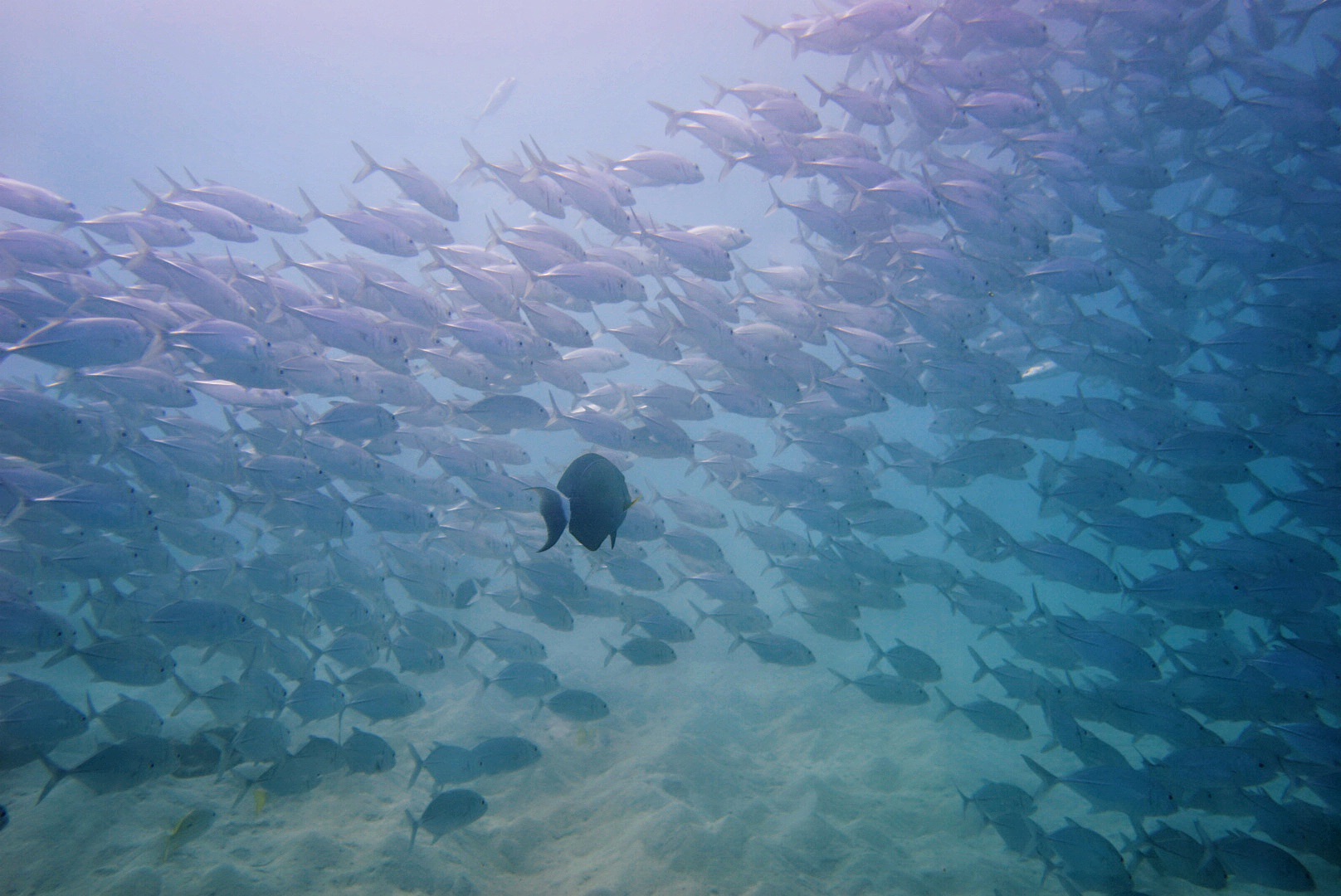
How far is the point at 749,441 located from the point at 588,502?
Result: 422 centimetres

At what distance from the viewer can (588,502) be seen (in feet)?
7.07

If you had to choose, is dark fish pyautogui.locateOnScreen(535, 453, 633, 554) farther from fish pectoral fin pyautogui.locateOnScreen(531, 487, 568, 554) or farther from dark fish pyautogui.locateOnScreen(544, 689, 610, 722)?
dark fish pyautogui.locateOnScreen(544, 689, 610, 722)

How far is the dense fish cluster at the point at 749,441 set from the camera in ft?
14.5

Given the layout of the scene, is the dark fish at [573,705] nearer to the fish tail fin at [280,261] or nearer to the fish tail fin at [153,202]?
the fish tail fin at [280,261]

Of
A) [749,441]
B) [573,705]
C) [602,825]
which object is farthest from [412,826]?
[749,441]

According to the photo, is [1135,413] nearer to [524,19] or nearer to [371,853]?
[371,853]

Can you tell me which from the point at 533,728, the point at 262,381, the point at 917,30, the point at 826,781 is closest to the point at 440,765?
the point at 533,728

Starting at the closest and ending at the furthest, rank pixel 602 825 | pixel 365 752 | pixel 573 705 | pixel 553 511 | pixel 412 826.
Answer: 1. pixel 553 511
2. pixel 412 826
3. pixel 365 752
4. pixel 602 825
5. pixel 573 705

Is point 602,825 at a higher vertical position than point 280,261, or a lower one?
lower

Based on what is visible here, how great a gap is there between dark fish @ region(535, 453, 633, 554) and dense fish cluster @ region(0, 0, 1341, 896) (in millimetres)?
3082

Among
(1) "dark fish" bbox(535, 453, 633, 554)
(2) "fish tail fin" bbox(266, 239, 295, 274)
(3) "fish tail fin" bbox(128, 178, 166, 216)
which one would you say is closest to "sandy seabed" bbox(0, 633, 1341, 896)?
(1) "dark fish" bbox(535, 453, 633, 554)

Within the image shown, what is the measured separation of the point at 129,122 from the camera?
32656 mm

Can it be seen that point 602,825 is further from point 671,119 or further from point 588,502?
point 671,119

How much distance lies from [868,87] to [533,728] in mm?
9743
